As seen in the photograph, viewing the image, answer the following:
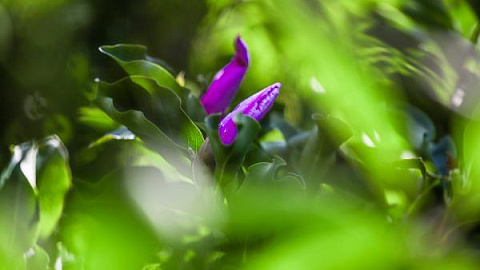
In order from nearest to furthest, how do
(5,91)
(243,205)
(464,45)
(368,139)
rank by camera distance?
(243,205) < (368,139) < (464,45) < (5,91)

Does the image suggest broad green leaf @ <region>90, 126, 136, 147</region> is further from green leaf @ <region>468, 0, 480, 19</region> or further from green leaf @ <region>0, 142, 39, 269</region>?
green leaf @ <region>468, 0, 480, 19</region>

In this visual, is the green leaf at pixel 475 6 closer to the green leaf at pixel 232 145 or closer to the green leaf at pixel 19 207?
the green leaf at pixel 232 145

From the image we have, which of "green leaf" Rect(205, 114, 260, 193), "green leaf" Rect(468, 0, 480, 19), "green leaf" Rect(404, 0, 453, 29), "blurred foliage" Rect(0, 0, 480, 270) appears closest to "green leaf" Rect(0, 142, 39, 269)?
"blurred foliage" Rect(0, 0, 480, 270)

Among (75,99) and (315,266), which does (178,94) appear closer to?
(315,266)

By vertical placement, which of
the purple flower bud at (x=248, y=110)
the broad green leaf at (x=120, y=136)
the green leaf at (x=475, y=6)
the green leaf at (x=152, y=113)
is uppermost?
the purple flower bud at (x=248, y=110)

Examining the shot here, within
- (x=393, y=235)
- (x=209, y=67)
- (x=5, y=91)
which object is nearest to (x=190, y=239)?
(x=393, y=235)

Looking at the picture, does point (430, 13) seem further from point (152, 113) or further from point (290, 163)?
point (152, 113)

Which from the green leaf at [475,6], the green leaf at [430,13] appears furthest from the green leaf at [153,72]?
the green leaf at [475,6]
